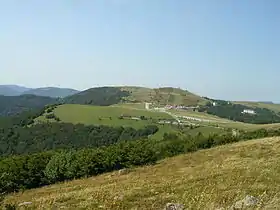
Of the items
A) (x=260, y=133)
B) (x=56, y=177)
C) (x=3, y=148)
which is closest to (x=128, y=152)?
(x=56, y=177)

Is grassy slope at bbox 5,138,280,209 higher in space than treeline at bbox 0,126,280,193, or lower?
higher

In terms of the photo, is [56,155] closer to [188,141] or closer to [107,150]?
[107,150]

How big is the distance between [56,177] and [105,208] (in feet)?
262

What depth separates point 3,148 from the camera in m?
196

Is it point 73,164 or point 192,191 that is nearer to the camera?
point 192,191

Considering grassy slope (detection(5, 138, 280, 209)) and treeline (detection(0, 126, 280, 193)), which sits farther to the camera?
treeline (detection(0, 126, 280, 193))

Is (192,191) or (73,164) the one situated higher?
(192,191)

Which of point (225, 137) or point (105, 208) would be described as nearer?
point (105, 208)

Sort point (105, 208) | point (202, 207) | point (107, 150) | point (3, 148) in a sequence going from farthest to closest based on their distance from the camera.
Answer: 1. point (3, 148)
2. point (107, 150)
3. point (105, 208)
4. point (202, 207)

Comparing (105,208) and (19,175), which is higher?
(105,208)

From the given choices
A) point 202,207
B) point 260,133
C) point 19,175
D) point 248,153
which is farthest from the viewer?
point 260,133

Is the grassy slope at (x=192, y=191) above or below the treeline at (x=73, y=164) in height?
above

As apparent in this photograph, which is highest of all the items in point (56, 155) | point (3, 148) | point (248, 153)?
point (248, 153)

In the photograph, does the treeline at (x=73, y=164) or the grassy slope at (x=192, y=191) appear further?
the treeline at (x=73, y=164)
